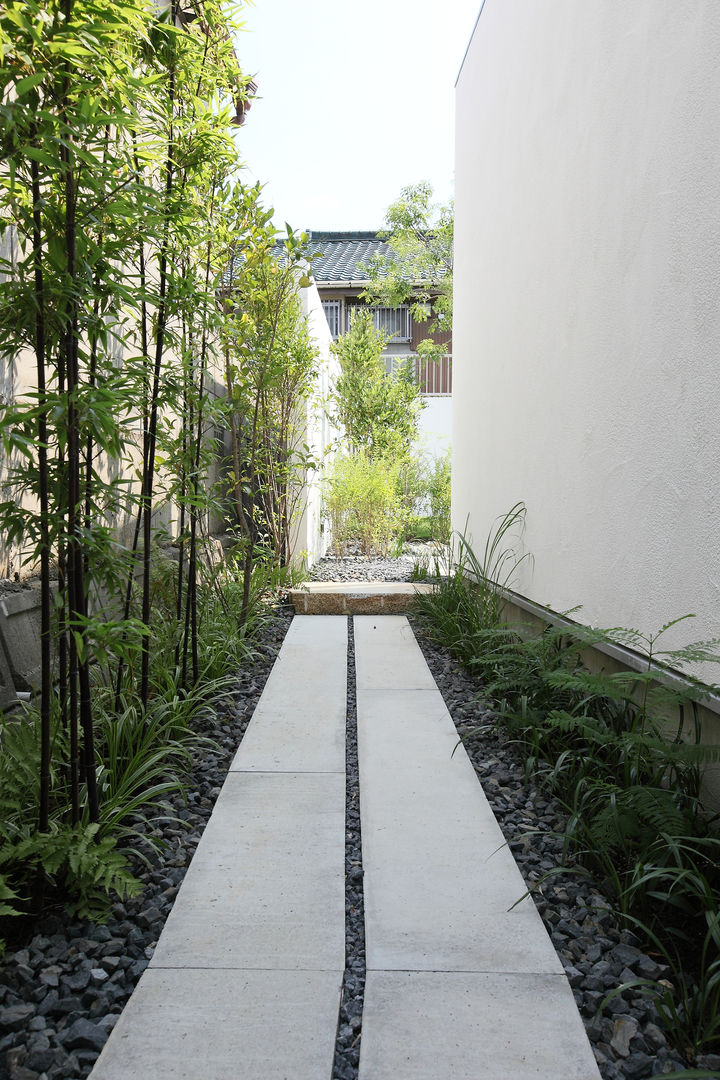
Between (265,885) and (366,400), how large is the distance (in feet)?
25.8

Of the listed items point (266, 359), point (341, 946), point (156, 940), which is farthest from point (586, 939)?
point (266, 359)

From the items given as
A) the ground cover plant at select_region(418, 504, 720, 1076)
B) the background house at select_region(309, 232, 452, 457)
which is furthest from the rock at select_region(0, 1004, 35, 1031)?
the background house at select_region(309, 232, 452, 457)

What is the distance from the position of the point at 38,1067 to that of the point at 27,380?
76.0 inches

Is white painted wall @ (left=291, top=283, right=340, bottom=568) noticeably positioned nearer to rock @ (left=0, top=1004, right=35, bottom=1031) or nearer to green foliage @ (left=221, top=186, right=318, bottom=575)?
green foliage @ (left=221, top=186, right=318, bottom=575)

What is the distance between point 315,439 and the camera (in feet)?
23.8

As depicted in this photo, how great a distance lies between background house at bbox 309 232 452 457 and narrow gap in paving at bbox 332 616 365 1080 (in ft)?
28.1

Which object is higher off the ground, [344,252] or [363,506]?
[344,252]

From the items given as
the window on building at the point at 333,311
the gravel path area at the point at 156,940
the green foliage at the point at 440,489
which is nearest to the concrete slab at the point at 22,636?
the gravel path area at the point at 156,940

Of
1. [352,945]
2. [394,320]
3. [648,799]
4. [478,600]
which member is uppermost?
[394,320]

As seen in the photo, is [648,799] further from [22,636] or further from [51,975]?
[22,636]

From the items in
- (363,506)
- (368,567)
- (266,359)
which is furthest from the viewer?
(363,506)

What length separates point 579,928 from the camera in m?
1.51

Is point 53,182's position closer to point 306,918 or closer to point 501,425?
point 306,918

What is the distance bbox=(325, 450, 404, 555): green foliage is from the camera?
7316mm
